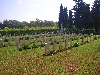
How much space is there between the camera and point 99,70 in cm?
1020

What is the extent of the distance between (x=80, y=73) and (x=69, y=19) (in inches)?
2310

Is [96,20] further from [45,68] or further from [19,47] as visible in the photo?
[45,68]

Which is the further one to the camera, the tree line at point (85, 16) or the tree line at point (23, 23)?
the tree line at point (23, 23)

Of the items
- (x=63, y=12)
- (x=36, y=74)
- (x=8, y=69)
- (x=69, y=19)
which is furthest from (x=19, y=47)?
(x=63, y=12)

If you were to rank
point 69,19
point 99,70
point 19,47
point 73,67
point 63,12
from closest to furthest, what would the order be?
point 99,70 → point 73,67 → point 19,47 → point 69,19 → point 63,12

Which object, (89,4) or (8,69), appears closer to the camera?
(8,69)

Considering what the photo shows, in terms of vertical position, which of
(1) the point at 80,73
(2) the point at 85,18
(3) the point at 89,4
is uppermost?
(3) the point at 89,4

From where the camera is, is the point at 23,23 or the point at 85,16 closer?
the point at 85,16

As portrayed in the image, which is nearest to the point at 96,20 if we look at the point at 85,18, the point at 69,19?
the point at 85,18

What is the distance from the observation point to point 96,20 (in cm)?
6272

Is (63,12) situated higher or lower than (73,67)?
higher

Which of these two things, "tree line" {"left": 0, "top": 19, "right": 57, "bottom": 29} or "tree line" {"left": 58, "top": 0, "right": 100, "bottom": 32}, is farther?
"tree line" {"left": 0, "top": 19, "right": 57, "bottom": 29}

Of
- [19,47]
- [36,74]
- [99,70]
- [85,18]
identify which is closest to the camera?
[36,74]

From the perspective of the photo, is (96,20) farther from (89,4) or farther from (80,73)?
(80,73)
